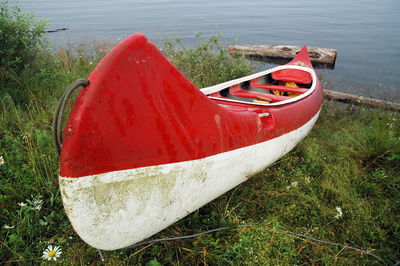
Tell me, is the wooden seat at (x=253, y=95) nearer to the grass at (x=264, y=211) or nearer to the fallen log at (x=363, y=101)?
the grass at (x=264, y=211)

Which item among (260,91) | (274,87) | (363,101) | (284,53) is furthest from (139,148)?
(284,53)

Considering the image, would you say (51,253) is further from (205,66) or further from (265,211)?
(205,66)

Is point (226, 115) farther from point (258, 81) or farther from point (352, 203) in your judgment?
point (258, 81)

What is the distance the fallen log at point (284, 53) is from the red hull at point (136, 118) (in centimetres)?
598

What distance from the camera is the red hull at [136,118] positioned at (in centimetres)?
134

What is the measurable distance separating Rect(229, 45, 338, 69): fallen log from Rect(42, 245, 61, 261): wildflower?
6563 millimetres

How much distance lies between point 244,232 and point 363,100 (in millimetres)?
4388

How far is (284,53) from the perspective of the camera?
7488 mm

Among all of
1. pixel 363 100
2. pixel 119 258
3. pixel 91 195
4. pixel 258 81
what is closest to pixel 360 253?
pixel 119 258

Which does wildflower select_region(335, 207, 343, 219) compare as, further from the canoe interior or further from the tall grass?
the canoe interior

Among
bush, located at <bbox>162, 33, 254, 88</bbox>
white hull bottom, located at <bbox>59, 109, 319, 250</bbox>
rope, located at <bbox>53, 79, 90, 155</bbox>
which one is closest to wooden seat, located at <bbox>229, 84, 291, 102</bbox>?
bush, located at <bbox>162, 33, 254, 88</bbox>

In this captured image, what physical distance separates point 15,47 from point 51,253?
3.49 m

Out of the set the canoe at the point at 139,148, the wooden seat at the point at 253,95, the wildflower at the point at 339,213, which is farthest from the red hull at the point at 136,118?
the wooden seat at the point at 253,95

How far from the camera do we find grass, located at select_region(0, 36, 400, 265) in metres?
1.90
